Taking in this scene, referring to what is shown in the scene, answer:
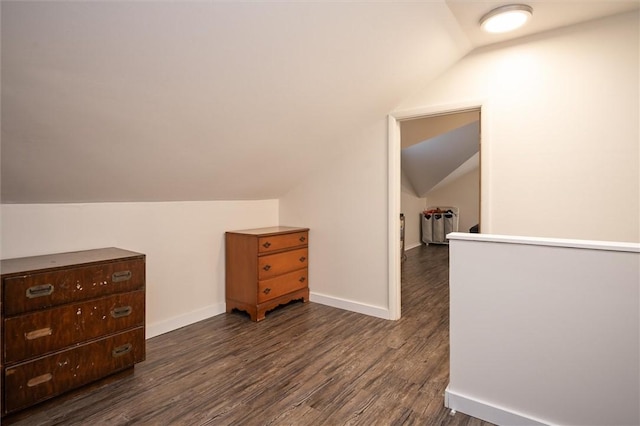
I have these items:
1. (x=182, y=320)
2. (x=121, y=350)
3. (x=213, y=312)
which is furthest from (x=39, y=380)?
(x=213, y=312)

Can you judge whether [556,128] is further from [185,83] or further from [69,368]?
[69,368]

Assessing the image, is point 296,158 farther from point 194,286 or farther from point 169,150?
point 194,286

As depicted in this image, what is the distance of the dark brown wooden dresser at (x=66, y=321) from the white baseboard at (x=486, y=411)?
189 cm

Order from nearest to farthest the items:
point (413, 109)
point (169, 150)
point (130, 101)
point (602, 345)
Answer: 1. point (602, 345)
2. point (130, 101)
3. point (169, 150)
4. point (413, 109)

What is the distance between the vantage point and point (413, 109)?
299 centimetres

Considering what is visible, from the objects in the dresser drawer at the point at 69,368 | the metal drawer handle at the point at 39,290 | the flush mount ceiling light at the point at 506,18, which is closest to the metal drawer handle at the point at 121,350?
the dresser drawer at the point at 69,368

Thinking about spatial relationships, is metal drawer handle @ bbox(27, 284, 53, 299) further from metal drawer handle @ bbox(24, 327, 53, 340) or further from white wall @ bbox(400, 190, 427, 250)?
white wall @ bbox(400, 190, 427, 250)

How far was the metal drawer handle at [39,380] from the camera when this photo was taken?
1.78 meters

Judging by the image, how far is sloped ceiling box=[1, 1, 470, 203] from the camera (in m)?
1.43

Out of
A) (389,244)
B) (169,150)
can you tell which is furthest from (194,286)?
(389,244)

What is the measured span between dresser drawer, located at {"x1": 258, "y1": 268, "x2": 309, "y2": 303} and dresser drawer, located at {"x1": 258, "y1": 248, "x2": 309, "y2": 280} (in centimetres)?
5

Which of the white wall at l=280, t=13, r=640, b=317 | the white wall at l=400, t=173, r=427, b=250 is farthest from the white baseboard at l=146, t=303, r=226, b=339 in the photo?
the white wall at l=400, t=173, r=427, b=250

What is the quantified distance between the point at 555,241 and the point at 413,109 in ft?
5.81

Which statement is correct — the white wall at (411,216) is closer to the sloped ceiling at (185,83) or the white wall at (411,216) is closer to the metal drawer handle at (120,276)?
the sloped ceiling at (185,83)
